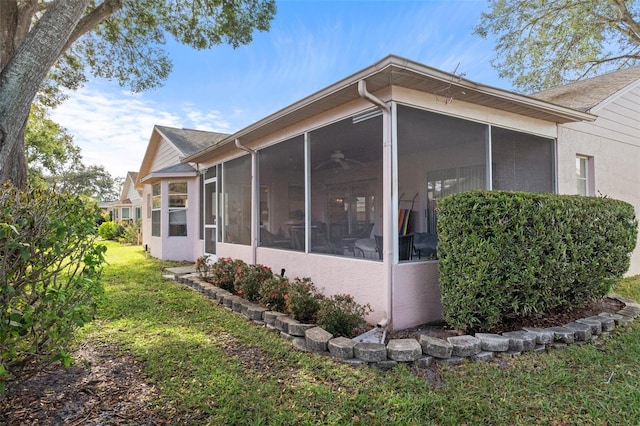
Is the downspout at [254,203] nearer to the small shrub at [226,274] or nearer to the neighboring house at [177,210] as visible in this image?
the small shrub at [226,274]

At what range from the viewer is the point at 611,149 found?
Result: 24.0ft

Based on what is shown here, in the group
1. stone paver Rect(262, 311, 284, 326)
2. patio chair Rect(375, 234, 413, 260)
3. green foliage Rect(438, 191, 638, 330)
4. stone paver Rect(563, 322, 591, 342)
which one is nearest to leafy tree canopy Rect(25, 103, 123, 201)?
stone paver Rect(262, 311, 284, 326)

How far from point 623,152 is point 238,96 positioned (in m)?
13.8

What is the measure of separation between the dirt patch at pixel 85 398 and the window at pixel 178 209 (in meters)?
8.29

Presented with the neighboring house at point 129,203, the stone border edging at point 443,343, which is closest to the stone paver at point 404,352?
the stone border edging at point 443,343

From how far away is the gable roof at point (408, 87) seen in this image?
383cm

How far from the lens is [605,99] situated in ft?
23.1

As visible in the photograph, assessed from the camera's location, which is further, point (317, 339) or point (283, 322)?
point (283, 322)

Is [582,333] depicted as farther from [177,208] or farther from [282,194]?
[177,208]

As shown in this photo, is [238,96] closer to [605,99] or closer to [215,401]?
[605,99]

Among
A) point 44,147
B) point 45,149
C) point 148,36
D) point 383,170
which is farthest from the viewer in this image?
point 45,149

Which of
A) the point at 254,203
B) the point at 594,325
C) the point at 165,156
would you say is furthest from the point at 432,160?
the point at 165,156

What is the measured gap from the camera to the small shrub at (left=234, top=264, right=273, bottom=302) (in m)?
5.46

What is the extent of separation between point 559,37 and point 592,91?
5915 mm
